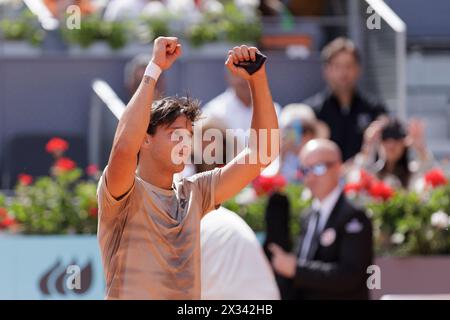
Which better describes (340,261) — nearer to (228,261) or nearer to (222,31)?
(228,261)

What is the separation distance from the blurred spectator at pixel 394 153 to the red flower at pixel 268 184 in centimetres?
76

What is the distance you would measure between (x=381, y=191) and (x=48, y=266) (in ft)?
7.18

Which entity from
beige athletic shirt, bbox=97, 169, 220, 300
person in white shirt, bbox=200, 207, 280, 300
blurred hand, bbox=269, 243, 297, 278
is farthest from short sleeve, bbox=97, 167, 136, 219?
blurred hand, bbox=269, 243, 297, 278

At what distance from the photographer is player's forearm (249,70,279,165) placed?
386 centimetres

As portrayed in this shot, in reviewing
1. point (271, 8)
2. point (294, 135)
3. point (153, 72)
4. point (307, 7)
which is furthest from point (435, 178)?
point (153, 72)

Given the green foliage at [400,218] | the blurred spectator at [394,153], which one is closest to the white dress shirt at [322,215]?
A: the green foliage at [400,218]

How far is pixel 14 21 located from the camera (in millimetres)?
10766

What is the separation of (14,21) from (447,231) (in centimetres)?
471

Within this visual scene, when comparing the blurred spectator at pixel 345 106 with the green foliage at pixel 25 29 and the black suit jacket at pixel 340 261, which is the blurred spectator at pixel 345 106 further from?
the green foliage at pixel 25 29

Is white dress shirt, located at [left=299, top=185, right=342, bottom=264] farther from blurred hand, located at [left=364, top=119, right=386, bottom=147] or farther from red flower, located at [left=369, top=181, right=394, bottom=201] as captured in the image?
blurred hand, located at [left=364, top=119, right=386, bottom=147]

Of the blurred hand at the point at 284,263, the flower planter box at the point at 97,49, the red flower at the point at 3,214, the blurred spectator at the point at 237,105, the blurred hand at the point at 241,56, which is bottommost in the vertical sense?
the blurred hand at the point at 284,263

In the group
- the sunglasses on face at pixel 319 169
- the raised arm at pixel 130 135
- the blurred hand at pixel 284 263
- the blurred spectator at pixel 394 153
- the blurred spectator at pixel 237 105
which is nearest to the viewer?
the raised arm at pixel 130 135

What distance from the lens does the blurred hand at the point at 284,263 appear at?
22.0ft

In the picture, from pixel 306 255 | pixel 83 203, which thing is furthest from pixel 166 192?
pixel 83 203
